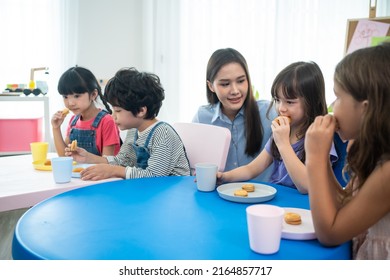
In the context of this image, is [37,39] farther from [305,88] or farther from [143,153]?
[305,88]

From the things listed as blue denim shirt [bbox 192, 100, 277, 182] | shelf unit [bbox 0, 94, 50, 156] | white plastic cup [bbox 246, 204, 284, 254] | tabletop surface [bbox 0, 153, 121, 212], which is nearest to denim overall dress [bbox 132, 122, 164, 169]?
tabletop surface [bbox 0, 153, 121, 212]

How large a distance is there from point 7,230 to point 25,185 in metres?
1.23

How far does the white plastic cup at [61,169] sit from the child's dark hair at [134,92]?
1.45ft

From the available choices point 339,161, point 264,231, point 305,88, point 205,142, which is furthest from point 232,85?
point 264,231

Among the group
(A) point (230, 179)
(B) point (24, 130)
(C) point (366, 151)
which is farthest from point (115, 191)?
(B) point (24, 130)

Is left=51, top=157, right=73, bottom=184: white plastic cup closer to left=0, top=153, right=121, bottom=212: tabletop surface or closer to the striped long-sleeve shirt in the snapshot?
left=0, top=153, right=121, bottom=212: tabletop surface

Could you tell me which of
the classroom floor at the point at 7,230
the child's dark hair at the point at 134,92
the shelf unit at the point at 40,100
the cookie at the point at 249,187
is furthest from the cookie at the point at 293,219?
the shelf unit at the point at 40,100

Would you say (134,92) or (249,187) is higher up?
(134,92)

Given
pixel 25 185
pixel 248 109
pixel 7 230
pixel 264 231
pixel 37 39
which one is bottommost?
pixel 7 230

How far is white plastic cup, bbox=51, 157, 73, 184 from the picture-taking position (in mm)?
1251

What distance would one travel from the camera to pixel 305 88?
136 centimetres

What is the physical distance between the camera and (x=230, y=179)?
4.14 feet

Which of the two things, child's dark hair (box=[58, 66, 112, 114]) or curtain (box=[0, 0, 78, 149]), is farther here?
curtain (box=[0, 0, 78, 149])

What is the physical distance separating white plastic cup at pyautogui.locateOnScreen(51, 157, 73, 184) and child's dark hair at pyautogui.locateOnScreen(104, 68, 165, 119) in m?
0.44
